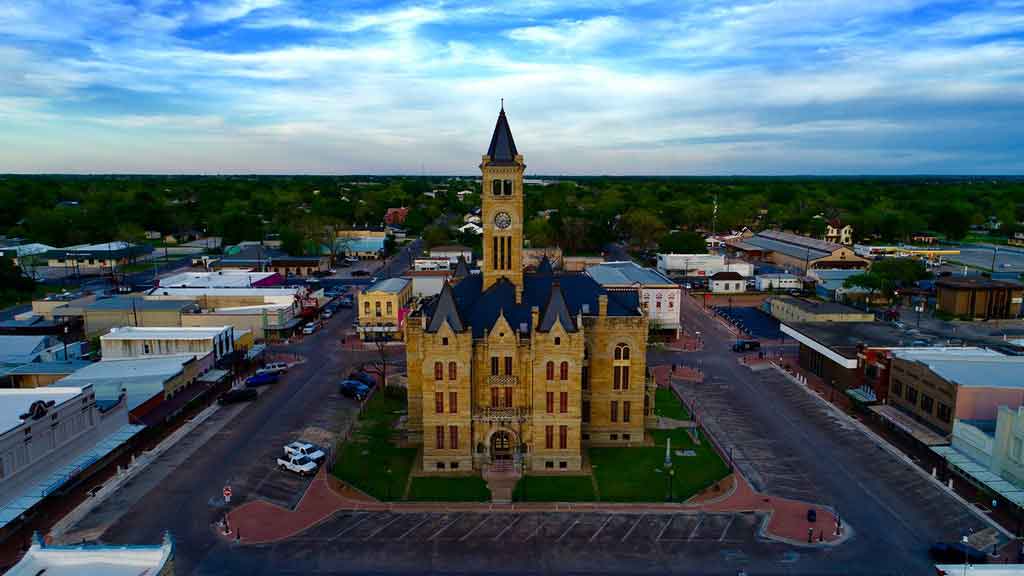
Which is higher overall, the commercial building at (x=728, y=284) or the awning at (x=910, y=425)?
the commercial building at (x=728, y=284)

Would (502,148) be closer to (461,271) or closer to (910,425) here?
(461,271)

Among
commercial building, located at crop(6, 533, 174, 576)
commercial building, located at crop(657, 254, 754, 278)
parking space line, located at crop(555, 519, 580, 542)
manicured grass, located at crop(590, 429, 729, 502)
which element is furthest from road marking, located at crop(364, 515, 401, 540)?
commercial building, located at crop(657, 254, 754, 278)

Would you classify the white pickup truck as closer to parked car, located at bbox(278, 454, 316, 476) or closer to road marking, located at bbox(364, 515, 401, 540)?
parked car, located at bbox(278, 454, 316, 476)

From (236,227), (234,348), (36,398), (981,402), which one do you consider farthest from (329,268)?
(981,402)

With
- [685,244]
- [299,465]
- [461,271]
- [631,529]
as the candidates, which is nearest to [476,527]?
[631,529]

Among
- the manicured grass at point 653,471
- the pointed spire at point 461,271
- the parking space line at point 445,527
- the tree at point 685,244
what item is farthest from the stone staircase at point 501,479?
the tree at point 685,244

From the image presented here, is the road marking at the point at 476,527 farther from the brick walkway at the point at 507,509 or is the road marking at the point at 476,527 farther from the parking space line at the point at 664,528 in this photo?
the parking space line at the point at 664,528

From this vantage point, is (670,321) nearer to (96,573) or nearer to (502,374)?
(502,374)

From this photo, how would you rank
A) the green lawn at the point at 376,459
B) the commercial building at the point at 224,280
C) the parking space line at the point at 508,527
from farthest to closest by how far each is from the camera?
the commercial building at the point at 224,280
the green lawn at the point at 376,459
the parking space line at the point at 508,527
